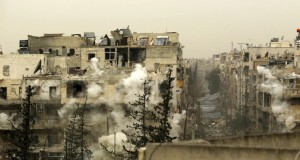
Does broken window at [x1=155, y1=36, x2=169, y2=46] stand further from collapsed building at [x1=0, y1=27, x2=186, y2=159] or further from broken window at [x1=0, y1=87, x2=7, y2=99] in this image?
broken window at [x1=0, y1=87, x2=7, y2=99]

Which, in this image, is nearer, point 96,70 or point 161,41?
point 96,70

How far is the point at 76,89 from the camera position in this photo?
1671 inches

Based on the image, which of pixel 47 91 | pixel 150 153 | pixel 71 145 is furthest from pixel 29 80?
pixel 150 153

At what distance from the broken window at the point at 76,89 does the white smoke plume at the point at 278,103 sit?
15389 mm

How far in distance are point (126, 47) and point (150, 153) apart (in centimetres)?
4204

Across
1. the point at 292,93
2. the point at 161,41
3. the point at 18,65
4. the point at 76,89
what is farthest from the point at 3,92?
the point at 292,93

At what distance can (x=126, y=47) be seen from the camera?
5003cm

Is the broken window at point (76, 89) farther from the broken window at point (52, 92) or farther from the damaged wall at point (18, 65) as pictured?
the damaged wall at point (18, 65)

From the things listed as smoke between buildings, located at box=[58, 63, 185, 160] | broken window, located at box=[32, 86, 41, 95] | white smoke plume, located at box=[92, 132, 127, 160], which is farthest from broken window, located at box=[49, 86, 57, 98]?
white smoke plume, located at box=[92, 132, 127, 160]

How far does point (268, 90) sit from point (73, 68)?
17.7 m

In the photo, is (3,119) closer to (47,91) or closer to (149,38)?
(47,91)

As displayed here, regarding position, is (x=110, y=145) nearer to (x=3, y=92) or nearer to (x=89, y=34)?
(x=3, y=92)

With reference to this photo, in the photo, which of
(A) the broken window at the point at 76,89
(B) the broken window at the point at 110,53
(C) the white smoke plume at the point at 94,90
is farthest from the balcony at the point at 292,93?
(B) the broken window at the point at 110,53

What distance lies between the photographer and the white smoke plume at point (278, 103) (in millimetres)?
39378
